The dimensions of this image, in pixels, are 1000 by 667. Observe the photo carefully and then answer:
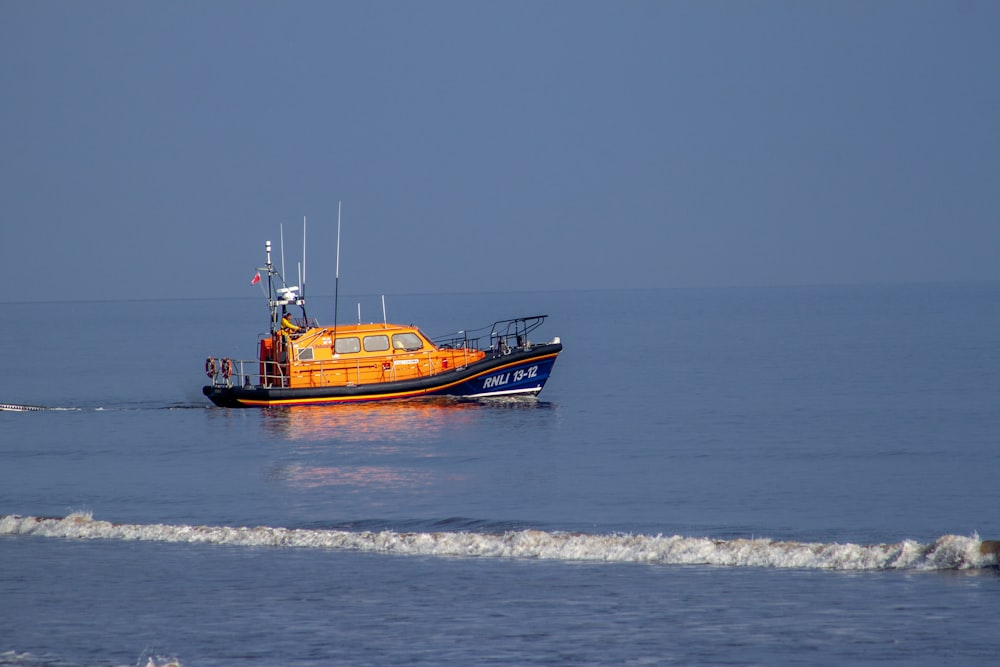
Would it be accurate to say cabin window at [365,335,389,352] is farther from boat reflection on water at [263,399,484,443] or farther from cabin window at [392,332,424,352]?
boat reflection on water at [263,399,484,443]

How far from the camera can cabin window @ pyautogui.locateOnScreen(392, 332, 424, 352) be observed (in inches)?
1244

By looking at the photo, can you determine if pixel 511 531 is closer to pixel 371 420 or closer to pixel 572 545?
pixel 572 545

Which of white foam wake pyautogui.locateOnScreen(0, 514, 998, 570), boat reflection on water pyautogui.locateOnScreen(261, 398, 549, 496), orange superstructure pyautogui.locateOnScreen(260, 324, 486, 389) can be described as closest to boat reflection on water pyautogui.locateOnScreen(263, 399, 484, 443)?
boat reflection on water pyautogui.locateOnScreen(261, 398, 549, 496)

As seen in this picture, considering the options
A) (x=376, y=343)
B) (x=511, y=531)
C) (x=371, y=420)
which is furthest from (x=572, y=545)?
(x=376, y=343)

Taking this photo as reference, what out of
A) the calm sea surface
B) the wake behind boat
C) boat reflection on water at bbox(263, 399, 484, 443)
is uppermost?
the wake behind boat

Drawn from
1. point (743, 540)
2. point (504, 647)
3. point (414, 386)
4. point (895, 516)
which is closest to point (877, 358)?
point (414, 386)

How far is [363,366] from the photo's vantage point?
3136 cm

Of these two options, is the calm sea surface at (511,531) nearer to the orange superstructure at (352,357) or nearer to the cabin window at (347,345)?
the orange superstructure at (352,357)

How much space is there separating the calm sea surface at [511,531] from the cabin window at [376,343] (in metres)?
1.52

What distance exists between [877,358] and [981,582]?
4035cm

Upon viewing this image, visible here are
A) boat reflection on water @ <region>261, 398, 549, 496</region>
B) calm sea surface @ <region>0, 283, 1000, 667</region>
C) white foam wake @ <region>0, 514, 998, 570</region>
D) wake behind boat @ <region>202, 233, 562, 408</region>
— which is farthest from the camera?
wake behind boat @ <region>202, 233, 562, 408</region>

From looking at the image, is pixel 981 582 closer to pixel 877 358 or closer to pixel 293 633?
pixel 293 633

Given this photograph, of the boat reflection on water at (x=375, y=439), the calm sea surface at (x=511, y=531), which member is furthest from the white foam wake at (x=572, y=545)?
the boat reflection on water at (x=375, y=439)

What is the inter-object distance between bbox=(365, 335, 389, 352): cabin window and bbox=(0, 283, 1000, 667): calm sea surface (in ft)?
4.97
